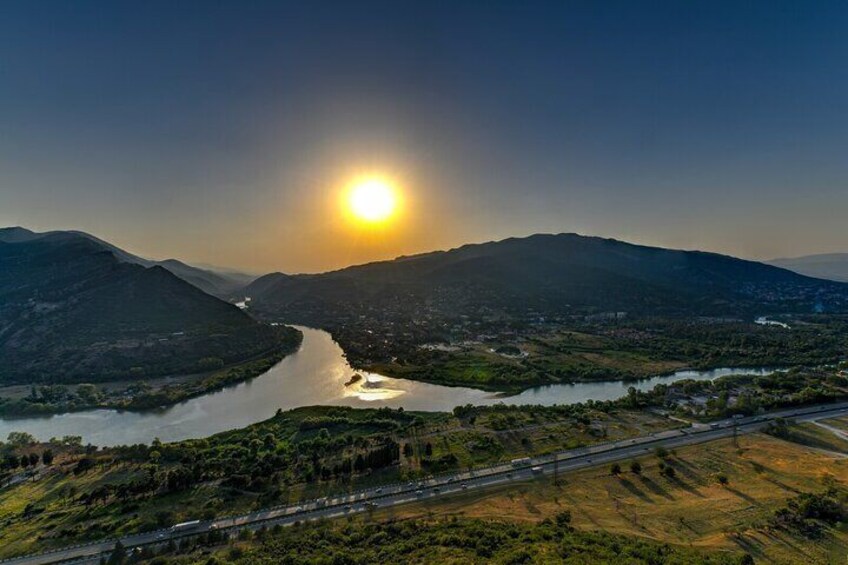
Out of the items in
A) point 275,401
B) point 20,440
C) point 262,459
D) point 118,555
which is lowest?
point 275,401

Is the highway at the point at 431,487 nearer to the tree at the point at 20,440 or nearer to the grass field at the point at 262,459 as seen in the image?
the grass field at the point at 262,459

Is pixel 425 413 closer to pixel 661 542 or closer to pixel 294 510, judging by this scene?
pixel 294 510

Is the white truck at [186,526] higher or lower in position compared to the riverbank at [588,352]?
lower

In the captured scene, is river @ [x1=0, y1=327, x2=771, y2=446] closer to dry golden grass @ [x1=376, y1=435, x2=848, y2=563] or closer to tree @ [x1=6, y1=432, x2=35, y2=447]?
tree @ [x1=6, y1=432, x2=35, y2=447]

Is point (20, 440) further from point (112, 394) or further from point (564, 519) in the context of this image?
point (564, 519)

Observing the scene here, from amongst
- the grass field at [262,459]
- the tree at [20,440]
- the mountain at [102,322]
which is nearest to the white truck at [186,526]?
the grass field at [262,459]

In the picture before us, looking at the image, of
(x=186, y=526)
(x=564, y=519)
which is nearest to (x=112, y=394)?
(x=186, y=526)

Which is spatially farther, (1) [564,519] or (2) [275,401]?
(2) [275,401]
